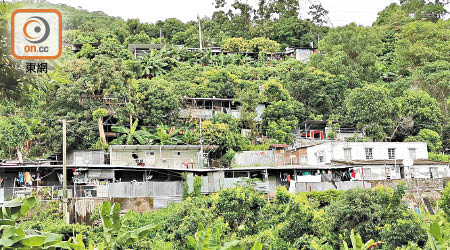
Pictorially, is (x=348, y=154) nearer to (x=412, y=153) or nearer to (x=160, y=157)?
(x=412, y=153)

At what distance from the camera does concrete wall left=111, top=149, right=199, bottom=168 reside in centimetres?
2691

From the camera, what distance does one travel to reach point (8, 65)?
5402mm

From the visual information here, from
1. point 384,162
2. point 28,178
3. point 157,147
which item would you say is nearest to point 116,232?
point 28,178

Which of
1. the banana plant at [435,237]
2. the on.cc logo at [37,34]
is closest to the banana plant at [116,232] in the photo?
the on.cc logo at [37,34]

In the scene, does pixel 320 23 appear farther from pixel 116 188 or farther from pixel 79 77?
pixel 116 188

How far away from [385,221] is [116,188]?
37.8ft

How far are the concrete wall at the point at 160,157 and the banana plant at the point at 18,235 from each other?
22.1 metres

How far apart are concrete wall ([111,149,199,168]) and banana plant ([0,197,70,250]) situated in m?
22.1

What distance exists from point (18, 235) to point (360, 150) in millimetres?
24755

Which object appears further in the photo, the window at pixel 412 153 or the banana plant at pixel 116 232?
the window at pixel 412 153

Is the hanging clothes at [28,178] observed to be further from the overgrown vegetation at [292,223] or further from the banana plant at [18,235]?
the banana plant at [18,235]

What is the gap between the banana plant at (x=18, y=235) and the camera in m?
4.25

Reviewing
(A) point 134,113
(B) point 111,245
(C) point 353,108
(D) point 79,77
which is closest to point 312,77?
(C) point 353,108

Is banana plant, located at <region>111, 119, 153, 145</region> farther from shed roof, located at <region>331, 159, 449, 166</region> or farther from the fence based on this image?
shed roof, located at <region>331, 159, 449, 166</region>
